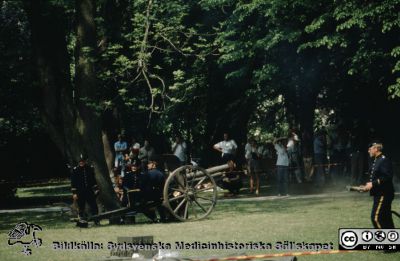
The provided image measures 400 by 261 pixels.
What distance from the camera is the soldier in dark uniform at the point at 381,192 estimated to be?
12250mm

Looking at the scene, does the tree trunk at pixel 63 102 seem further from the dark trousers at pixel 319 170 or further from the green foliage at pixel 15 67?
the dark trousers at pixel 319 170

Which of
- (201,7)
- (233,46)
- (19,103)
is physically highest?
(201,7)

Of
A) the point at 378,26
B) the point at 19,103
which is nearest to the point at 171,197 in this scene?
the point at 378,26

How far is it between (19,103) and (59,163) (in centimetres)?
2357

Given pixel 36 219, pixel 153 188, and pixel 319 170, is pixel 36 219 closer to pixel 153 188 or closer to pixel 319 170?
pixel 153 188

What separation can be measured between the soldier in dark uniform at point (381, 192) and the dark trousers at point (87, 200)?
30.0ft

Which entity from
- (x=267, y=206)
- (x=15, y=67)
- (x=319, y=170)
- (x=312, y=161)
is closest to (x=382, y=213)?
(x=267, y=206)

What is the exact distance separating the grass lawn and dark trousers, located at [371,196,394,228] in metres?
0.61

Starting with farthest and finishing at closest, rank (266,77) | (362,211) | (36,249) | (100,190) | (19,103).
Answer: (19,103), (266,77), (100,190), (362,211), (36,249)

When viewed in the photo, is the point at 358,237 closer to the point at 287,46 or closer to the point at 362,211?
the point at 362,211

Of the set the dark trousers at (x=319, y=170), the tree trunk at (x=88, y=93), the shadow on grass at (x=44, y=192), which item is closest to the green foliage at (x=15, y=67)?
the tree trunk at (x=88, y=93)

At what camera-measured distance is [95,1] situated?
2050 cm

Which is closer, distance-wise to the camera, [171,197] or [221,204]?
[171,197]

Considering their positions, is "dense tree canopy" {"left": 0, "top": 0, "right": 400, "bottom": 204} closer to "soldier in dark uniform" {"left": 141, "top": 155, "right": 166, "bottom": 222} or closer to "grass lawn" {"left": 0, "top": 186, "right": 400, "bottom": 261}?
"soldier in dark uniform" {"left": 141, "top": 155, "right": 166, "bottom": 222}
